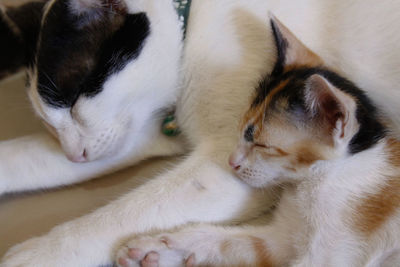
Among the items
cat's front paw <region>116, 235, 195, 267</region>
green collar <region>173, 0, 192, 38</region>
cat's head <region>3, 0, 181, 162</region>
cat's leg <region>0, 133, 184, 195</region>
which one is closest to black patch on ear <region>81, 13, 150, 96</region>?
cat's head <region>3, 0, 181, 162</region>

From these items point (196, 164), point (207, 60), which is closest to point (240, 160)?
point (196, 164)

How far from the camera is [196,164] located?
110 centimetres

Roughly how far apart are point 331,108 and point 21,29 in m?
0.82

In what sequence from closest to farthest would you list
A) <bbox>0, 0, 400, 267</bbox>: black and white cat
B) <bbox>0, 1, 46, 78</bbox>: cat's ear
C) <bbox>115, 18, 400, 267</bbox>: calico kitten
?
<bbox>115, 18, 400, 267</bbox>: calico kitten
<bbox>0, 0, 400, 267</bbox>: black and white cat
<bbox>0, 1, 46, 78</bbox>: cat's ear

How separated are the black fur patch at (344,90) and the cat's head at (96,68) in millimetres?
299

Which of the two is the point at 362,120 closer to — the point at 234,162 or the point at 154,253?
the point at 234,162

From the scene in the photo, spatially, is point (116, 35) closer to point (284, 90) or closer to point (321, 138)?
point (284, 90)

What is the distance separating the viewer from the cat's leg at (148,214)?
1018 mm

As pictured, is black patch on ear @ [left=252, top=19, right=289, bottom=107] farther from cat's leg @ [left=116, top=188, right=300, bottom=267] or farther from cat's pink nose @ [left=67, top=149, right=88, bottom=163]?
cat's pink nose @ [left=67, top=149, right=88, bottom=163]

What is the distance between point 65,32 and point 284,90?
538 millimetres

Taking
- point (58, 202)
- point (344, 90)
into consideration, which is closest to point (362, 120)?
point (344, 90)

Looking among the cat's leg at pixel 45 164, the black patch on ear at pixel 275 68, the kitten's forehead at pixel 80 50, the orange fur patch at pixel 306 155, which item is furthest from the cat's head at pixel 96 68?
the orange fur patch at pixel 306 155

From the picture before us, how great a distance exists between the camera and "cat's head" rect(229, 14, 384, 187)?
891 millimetres

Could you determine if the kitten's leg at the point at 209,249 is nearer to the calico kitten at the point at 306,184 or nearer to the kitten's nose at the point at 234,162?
the calico kitten at the point at 306,184
